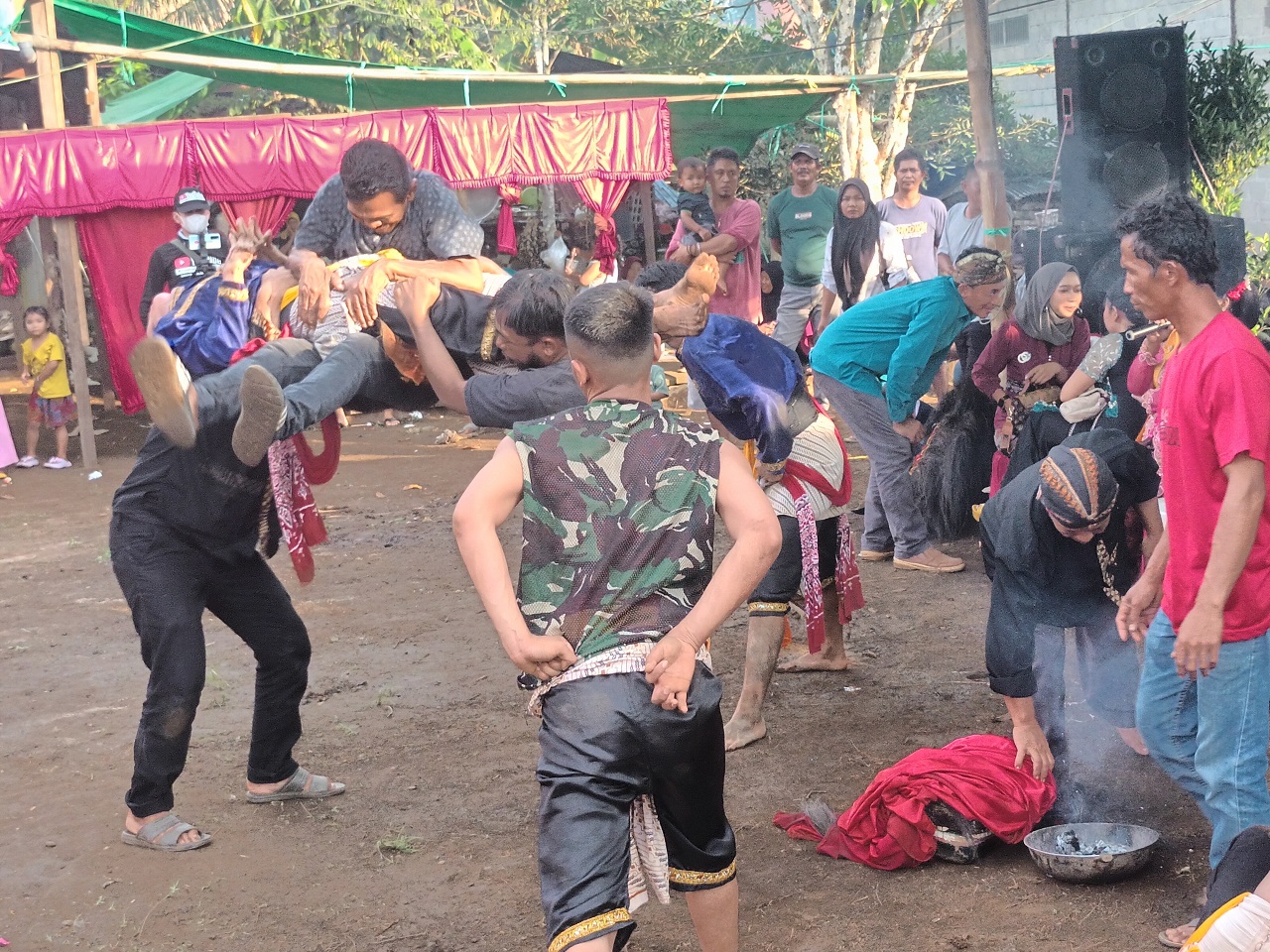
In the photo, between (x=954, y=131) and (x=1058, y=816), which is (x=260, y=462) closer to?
(x=1058, y=816)

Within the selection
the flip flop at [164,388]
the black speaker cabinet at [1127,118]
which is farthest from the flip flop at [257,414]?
the black speaker cabinet at [1127,118]

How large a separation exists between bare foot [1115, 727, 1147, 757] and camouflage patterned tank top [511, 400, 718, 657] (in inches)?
99.6

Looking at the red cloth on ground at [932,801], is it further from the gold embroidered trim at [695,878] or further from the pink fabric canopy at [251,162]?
the pink fabric canopy at [251,162]

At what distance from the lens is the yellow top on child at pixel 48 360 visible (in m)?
11.6

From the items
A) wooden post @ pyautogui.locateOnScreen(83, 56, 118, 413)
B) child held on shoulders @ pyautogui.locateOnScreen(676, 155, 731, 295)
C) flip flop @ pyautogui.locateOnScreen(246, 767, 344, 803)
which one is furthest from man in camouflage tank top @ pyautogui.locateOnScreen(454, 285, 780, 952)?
wooden post @ pyautogui.locateOnScreen(83, 56, 118, 413)

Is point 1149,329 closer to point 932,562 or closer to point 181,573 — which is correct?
point 932,562

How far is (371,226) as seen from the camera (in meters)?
4.54

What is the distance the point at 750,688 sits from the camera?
17.3 feet

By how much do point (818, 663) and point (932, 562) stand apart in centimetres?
156

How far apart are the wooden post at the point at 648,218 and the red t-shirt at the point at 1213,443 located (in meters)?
10.9

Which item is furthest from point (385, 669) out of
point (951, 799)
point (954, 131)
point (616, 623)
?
point (954, 131)

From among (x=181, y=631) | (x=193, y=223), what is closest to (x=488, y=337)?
(x=181, y=631)

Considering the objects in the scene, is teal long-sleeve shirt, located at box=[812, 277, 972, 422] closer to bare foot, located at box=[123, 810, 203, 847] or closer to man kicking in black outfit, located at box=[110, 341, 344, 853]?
man kicking in black outfit, located at box=[110, 341, 344, 853]

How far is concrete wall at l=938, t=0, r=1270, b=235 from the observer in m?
17.5
